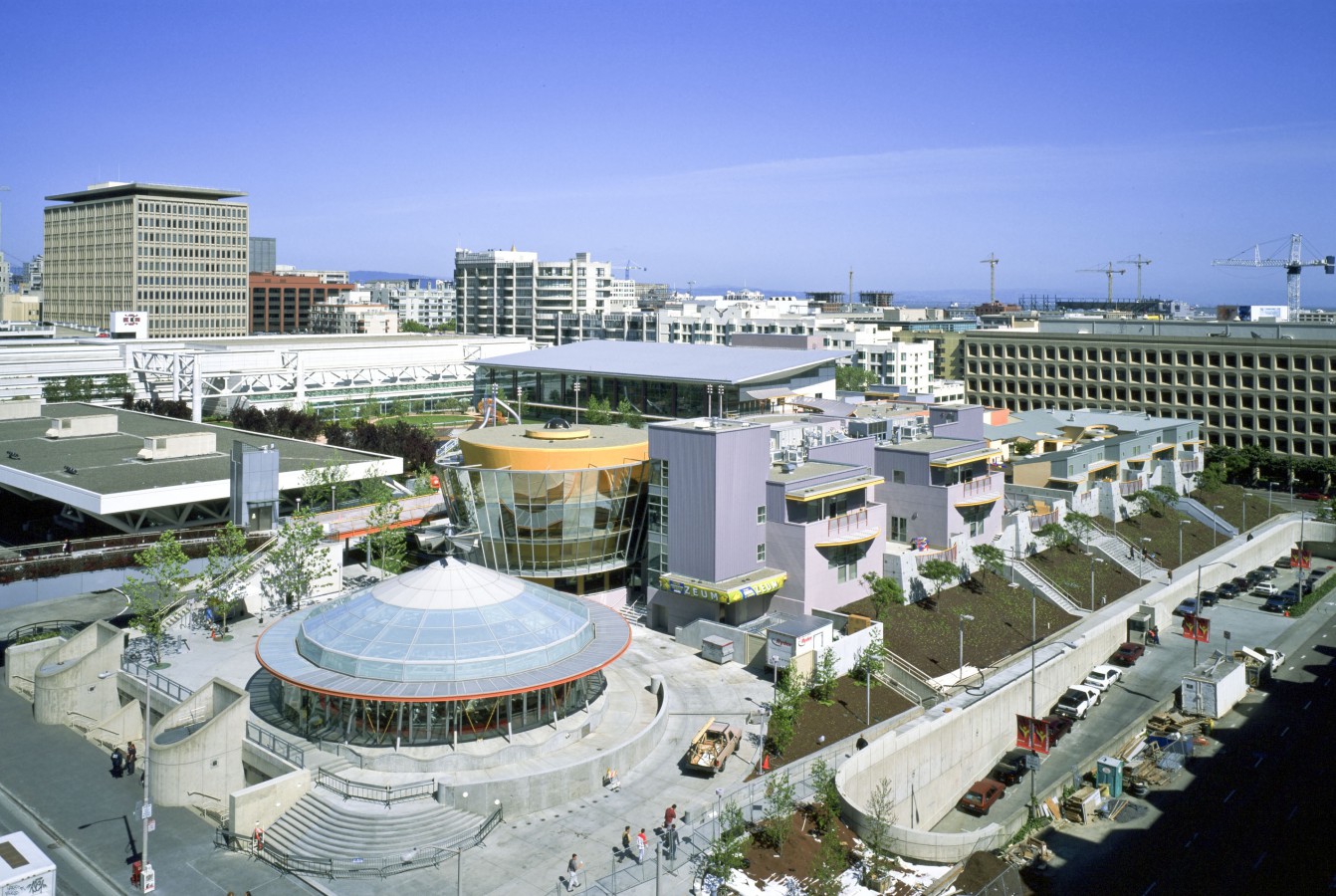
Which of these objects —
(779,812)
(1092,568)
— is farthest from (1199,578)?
(779,812)

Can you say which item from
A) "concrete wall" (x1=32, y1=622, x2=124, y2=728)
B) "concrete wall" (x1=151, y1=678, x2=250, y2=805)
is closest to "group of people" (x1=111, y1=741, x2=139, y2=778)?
"concrete wall" (x1=151, y1=678, x2=250, y2=805)

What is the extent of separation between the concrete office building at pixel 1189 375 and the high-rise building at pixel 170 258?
12334 centimetres

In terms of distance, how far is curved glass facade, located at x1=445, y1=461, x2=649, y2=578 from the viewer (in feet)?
183

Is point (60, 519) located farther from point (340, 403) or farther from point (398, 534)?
point (340, 403)

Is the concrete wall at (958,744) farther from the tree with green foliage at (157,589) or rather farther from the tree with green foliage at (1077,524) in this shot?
the tree with green foliage at (157,589)

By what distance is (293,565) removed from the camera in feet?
180

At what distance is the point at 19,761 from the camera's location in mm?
40656

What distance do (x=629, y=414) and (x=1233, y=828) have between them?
6446cm

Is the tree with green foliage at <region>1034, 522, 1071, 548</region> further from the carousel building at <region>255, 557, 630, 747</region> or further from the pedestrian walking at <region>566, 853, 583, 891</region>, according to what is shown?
the pedestrian walking at <region>566, 853, 583, 891</region>

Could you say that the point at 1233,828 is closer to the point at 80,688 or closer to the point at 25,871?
the point at 25,871

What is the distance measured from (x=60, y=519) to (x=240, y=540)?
25921mm

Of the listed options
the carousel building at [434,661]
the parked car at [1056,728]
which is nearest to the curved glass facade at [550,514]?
the carousel building at [434,661]

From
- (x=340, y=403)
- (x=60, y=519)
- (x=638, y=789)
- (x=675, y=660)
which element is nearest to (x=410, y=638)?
(x=638, y=789)

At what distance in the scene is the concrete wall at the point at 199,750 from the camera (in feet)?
124
